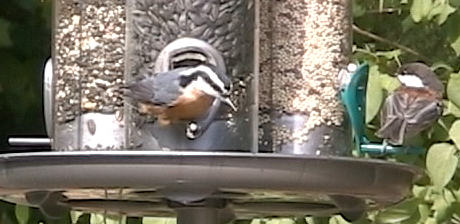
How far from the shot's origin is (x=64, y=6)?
185cm

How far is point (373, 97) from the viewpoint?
6.88 ft

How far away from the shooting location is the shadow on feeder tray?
1.82 metres

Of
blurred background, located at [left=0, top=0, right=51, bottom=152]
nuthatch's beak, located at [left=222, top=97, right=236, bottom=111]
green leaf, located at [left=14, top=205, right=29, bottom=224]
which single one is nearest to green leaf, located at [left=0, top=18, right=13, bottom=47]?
blurred background, located at [left=0, top=0, right=51, bottom=152]

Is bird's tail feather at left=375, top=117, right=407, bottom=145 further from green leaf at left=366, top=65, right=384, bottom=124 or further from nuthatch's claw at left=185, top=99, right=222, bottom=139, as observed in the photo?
nuthatch's claw at left=185, top=99, right=222, bottom=139

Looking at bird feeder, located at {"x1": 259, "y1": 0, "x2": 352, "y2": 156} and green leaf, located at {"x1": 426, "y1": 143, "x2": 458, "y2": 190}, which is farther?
green leaf, located at {"x1": 426, "y1": 143, "x2": 458, "y2": 190}

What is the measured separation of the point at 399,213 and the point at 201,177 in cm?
82

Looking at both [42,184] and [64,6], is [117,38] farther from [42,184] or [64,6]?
[42,184]

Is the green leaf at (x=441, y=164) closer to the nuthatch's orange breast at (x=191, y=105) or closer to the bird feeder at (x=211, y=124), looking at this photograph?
the bird feeder at (x=211, y=124)

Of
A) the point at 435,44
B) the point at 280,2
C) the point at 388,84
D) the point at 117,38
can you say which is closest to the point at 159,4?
the point at 117,38

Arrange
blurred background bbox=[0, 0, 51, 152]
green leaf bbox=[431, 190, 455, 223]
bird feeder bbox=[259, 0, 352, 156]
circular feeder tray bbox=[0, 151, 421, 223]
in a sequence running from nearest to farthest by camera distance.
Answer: circular feeder tray bbox=[0, 151, 421, 223] < bird feeder bbox=[259, 0, 352, 156] < green leaf bbox=[431, 190, 455, 223] < blurred background bbox=[0, 0, 51, 152]

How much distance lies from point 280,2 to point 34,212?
88 centimetres

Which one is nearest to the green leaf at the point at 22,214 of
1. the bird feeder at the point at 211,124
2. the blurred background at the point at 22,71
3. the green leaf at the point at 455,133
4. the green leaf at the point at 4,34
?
the blurred background at the point at 22,71

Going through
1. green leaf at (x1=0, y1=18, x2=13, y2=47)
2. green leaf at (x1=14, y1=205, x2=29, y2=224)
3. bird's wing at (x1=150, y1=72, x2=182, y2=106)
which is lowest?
green leaf at (x1=14, y1=205, x2=29, y2=224)

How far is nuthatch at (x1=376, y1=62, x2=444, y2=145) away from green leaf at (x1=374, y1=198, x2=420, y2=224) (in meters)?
0.27
